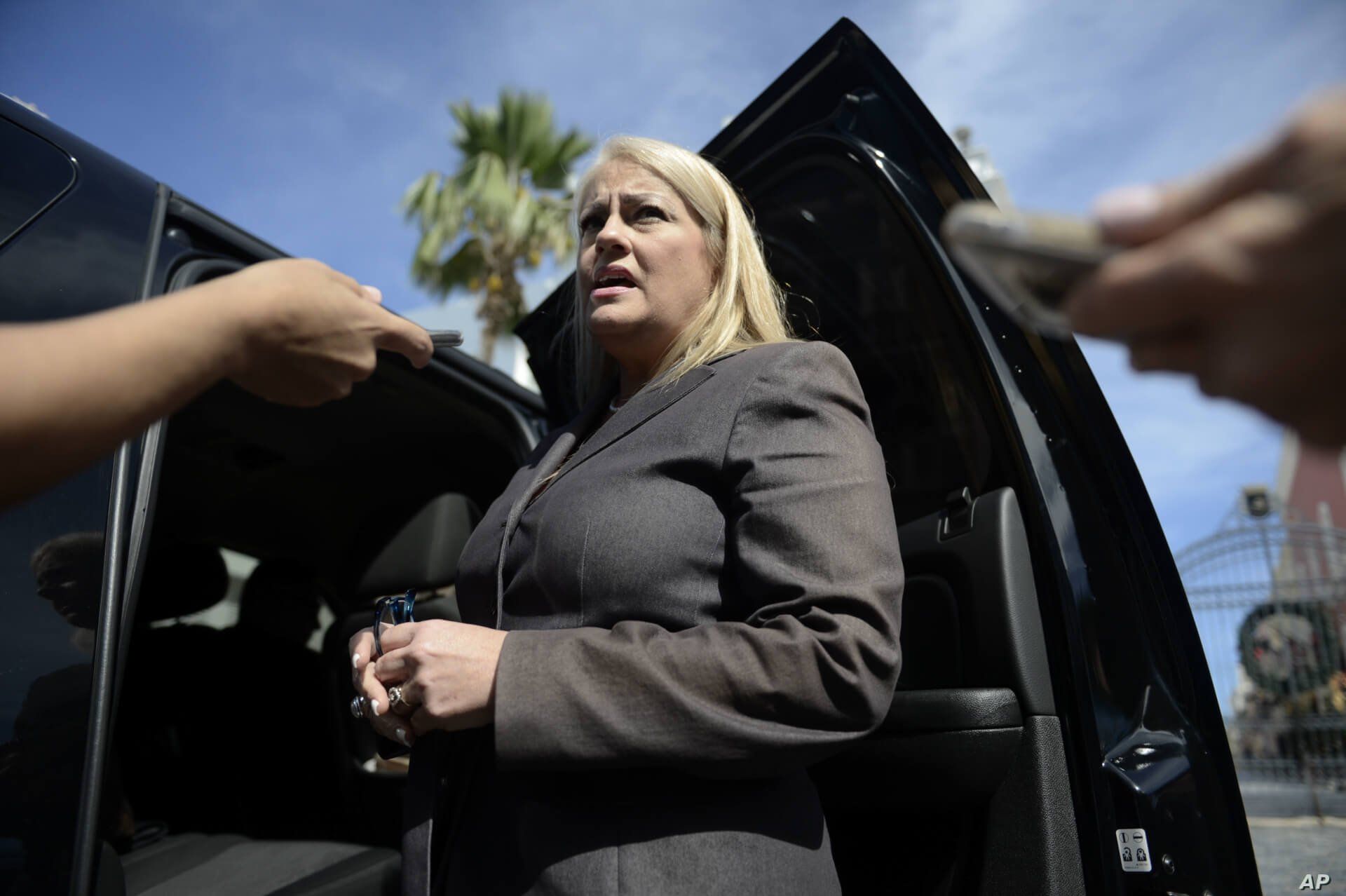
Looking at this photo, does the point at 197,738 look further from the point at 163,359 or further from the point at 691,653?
the point at 163,359

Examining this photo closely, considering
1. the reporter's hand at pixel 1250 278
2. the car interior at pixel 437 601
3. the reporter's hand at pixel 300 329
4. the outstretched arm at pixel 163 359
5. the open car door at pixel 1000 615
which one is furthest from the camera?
the car interior at pixel 437 601

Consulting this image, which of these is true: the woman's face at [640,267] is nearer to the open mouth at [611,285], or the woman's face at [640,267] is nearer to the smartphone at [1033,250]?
the open mouth at [611,285]

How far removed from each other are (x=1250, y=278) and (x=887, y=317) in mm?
1595

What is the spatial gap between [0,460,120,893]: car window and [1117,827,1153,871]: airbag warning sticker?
1.45 metres

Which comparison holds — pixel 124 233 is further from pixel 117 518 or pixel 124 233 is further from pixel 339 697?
pixel 339 697

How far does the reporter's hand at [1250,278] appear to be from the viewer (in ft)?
1.51

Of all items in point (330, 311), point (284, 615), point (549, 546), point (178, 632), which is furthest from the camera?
point (284, 615)

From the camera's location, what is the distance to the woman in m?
1.10

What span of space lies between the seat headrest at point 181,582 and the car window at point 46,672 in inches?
90.1

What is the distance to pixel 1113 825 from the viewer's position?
145cm

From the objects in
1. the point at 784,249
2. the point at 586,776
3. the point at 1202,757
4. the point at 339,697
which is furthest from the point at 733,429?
the point at 339,697

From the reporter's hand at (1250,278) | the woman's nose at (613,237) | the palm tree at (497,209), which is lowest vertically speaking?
the reporter's hand at (1250,278)

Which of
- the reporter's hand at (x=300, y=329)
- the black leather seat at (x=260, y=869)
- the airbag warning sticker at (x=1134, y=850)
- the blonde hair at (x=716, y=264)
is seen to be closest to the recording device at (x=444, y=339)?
the reporter's hand at (x=300, y=329)

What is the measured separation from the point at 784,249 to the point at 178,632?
2664mm
